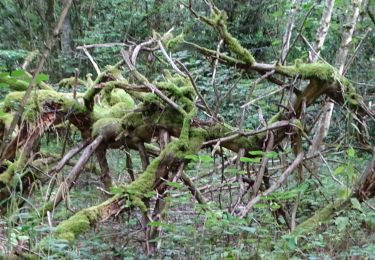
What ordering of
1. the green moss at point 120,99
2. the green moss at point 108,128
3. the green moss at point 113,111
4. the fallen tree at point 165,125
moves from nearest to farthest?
the fallen tree at point 165,125 → the green moss at point 108,128 → the green moss at point 113,111 → the green moss at point 120,99

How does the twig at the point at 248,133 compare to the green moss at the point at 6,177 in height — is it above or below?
above

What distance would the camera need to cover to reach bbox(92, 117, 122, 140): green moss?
4836 mm

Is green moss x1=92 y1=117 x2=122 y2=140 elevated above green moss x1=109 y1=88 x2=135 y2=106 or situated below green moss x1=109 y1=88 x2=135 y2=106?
below

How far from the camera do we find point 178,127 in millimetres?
4699

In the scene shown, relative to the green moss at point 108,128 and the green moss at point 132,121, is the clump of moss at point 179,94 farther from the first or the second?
the green moss at point 108,128

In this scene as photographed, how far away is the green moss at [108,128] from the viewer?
4836 millimetres

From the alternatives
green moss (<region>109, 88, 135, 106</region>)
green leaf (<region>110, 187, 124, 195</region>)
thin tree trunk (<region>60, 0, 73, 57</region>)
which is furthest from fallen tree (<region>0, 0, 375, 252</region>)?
thin tree trunk (<region>60, 0, 73, 57</region>)

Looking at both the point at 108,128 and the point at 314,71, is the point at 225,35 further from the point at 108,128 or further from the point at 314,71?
the point at 108,128

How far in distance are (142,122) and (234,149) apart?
0.98 meters

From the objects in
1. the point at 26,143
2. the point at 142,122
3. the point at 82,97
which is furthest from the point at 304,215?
the point at 26,143

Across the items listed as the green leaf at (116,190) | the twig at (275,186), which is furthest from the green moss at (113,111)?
the twig at (275,186)

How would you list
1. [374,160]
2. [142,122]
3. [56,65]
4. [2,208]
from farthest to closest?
[56,65] < [142,122] < [2,208] < [374,160]

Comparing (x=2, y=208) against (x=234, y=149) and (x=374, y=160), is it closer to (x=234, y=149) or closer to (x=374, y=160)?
(x=234, y=149)

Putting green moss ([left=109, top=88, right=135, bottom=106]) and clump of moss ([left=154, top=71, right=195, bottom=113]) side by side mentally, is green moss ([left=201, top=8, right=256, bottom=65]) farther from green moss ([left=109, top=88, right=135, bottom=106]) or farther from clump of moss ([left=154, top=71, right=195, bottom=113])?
green moss ([left=109, top=88, right=135, bottom=106])
